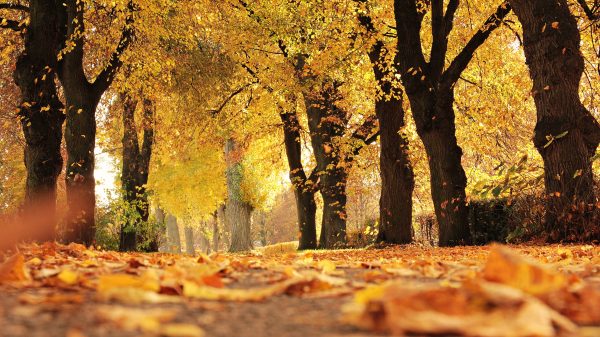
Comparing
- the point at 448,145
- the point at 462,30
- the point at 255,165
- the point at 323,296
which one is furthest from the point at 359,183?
the point at 323,296

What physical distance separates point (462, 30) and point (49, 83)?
37.8ft

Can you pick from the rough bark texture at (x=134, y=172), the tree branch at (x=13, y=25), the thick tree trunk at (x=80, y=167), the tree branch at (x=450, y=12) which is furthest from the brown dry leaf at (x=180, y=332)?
the rough bark texture at (x=134, y=172)

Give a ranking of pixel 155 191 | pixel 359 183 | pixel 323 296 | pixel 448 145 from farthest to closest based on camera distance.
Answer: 1. pixel 155 191
2. pixel 359 183
3. pixel 448 145
4. pixel 323 296

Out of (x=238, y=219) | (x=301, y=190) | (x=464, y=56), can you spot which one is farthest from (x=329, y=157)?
(x=238, y=219)

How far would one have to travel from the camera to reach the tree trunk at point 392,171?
15242 millimetres

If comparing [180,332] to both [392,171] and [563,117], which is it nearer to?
[563,117]

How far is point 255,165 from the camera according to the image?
1160 inches

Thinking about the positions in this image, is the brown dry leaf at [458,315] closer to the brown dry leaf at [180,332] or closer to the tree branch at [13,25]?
the brown dry leaf at [180,332]

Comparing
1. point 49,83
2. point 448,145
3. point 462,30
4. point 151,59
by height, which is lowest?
point 448,145

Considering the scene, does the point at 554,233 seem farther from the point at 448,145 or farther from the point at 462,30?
the point at 462,30

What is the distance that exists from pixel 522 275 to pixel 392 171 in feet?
43.5

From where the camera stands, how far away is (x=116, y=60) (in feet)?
45.2

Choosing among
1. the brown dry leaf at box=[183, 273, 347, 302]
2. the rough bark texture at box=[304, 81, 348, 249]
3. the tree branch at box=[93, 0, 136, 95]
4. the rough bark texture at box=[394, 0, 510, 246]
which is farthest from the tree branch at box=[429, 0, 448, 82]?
the brown dry leaf at box=[183, 273, 347, 302]

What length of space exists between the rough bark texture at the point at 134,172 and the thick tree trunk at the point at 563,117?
13274 mm
